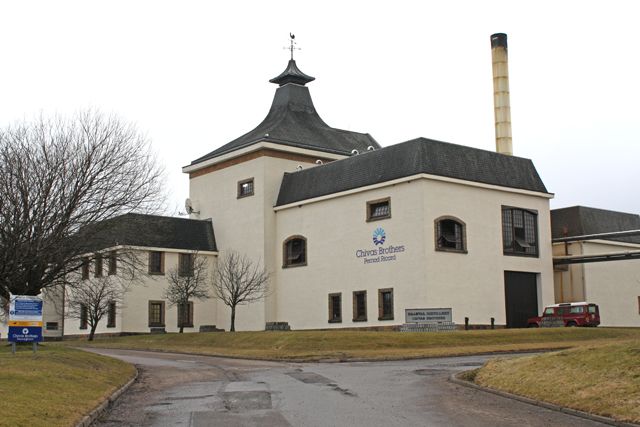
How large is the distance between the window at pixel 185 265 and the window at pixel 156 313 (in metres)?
2.44

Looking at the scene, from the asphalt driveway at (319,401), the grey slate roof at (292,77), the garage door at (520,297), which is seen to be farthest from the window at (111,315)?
the asphalt driveway at (319,401)

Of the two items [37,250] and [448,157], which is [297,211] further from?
[37,250]

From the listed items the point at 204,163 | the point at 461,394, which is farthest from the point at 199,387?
the point at 204,163

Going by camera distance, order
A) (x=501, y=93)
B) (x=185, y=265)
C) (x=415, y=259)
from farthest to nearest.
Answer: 1. (x=501, y=93)
2. (x=185, y=265)
3. (x=415, y=259)

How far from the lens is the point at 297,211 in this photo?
178 ft

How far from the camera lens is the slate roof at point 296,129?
5831cm

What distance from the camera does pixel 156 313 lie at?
56.1 m

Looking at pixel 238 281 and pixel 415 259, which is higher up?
pixel 415 259

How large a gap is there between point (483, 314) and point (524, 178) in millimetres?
9414

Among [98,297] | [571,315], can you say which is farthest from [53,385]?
[98,297]

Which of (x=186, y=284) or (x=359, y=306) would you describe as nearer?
(x=359, y=306)

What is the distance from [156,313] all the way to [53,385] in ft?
128

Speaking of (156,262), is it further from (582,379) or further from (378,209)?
(582,379)

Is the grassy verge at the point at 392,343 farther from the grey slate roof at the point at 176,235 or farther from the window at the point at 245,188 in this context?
the window at the point at 245,188
